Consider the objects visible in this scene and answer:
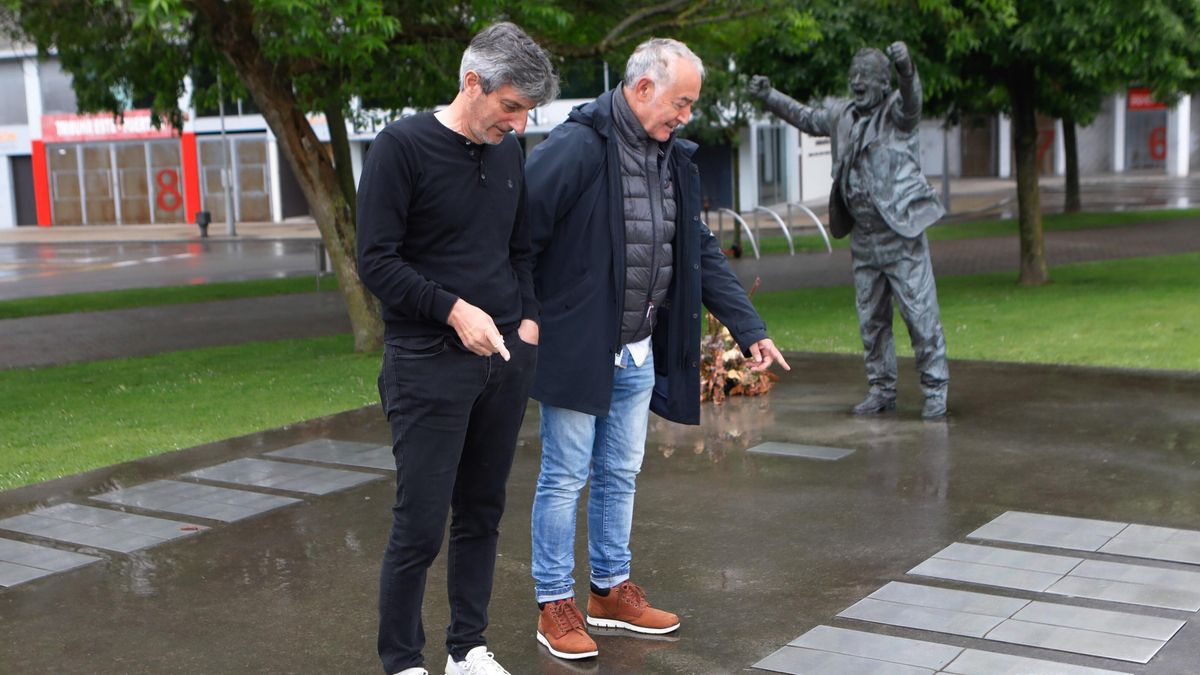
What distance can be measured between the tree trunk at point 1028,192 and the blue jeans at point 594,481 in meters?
12.4

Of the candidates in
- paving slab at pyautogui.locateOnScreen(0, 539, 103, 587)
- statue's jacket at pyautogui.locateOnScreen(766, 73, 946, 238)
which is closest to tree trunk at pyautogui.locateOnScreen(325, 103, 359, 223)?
statue's jacket at pyautogui.locateOnScreen(766, 73, 946, 238)

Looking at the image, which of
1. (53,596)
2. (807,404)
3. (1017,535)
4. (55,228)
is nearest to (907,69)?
(807,404)

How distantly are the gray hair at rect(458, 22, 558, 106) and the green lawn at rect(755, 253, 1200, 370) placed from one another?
23.5 feet

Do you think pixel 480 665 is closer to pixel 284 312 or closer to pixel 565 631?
pixel 565 631

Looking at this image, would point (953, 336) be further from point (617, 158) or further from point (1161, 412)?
point (617, 158)

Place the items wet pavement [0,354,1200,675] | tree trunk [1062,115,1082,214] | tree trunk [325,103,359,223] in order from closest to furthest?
wet pavement [0,354,1200,675] < tree trunk [325,103,359,223] < tree trunk [1062,115,1082,214]

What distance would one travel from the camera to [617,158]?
4.31m

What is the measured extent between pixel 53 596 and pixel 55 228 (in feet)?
149

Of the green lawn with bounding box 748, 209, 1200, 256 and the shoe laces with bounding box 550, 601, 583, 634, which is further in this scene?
the green lawn with bounding box 748, 209, 1200, 256

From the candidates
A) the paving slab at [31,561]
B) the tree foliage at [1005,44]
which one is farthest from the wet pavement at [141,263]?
the paving slab at [31,561]

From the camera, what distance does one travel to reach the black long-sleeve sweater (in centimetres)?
355

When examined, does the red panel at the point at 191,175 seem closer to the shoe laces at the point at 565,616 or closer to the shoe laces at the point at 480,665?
the shoe laces at the point at 565,616

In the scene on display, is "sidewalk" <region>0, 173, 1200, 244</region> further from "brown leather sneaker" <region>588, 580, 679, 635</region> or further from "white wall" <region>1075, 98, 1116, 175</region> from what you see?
"brown leather sneaker" <region>588, 580, 679, 635</region>

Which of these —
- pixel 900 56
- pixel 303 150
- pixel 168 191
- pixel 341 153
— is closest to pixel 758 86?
pixel 900 56
